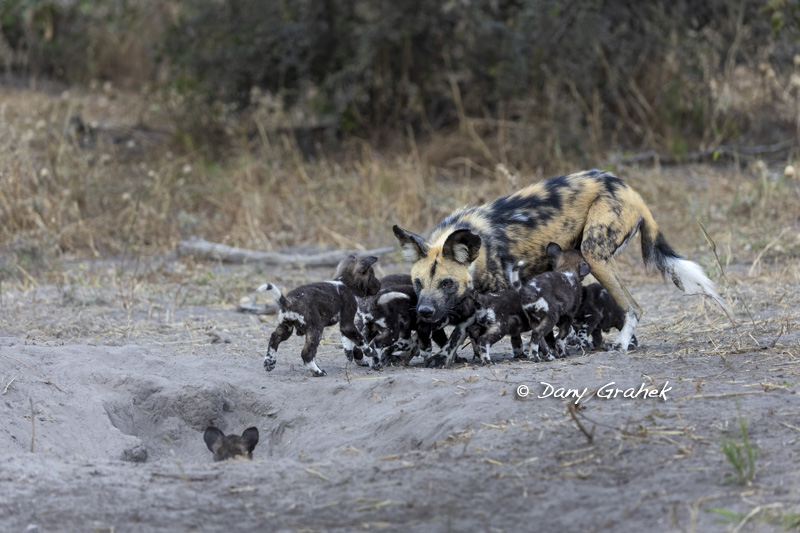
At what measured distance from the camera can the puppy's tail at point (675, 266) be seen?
5.64 m

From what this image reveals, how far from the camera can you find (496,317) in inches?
204

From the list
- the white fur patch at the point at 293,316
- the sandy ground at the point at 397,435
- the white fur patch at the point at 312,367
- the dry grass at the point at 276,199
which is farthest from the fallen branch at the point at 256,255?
the white fur patch at the point at 293,316

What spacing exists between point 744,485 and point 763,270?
5.03 metres

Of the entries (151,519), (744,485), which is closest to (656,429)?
(744,485)

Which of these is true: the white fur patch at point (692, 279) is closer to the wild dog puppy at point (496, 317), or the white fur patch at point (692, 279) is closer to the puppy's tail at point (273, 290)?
the wild dog puppy at point (496, 317)

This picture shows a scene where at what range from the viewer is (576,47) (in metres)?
11.5

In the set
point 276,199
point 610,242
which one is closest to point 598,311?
point 610,242

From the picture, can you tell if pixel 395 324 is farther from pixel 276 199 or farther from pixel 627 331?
pixel 276 199

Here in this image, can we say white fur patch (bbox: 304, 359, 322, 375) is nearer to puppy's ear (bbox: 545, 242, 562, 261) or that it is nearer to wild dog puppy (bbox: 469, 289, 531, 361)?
wild dog puppy (bbox: 469, 289, 531, 361)

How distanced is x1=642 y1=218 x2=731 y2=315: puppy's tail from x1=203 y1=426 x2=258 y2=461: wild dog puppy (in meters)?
2.93

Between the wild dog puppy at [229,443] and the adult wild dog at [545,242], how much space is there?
1460 mm

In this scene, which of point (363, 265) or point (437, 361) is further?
point (363, 265)

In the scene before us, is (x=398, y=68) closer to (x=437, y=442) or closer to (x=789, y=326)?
(x=789, y=326)

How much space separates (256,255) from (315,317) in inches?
157
